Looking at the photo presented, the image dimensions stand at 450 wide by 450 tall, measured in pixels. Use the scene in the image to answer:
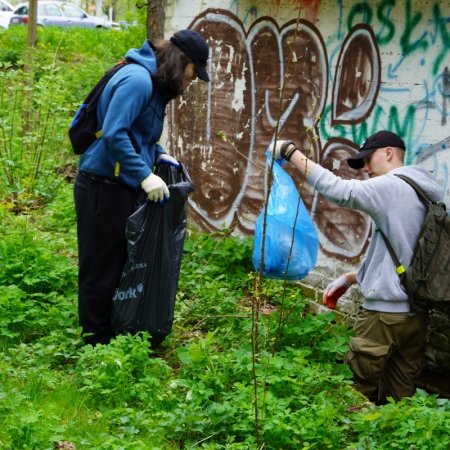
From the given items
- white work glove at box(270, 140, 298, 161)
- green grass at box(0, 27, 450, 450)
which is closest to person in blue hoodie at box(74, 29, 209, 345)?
green grass at box(0, 27, 450, 450)

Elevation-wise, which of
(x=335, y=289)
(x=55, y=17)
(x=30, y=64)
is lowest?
(x=335, y=289)

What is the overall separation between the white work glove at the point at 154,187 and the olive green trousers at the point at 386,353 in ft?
4.77

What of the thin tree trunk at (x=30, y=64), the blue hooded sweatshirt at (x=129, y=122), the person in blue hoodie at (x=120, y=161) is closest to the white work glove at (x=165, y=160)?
the person in blue hoodie at (x=120, y=161)

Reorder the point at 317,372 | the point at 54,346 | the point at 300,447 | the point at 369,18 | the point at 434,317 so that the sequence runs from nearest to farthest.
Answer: the point at 300,447 < the point at 317,372 < the point at 54,346 < the point at 434,317 < the point at 369,18

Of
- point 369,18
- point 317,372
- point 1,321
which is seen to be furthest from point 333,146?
point 1,321

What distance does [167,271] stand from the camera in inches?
204

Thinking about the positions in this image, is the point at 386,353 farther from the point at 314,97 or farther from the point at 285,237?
the point at 314,97

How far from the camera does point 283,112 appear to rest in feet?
22.6

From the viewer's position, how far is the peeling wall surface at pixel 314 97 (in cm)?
568

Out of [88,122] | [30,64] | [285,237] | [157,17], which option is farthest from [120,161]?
[30,64]

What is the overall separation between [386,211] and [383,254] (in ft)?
0.94

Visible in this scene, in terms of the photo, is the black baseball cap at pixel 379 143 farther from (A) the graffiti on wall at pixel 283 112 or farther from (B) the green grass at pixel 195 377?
(B) the green grass at pixel 195 377

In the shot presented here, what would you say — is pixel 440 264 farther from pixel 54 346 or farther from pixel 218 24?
pixel 218 24

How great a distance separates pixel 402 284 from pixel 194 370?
1307 mm
